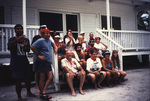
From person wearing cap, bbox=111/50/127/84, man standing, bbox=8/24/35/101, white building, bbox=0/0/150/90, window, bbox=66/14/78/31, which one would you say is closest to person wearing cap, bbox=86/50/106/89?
person wearing cap, bbox=111/50/127/84

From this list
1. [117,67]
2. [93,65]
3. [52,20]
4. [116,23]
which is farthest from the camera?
[116,23]

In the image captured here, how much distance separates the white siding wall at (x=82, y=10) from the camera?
7.05 metres

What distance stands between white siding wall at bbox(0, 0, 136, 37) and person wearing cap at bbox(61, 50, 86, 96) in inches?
167

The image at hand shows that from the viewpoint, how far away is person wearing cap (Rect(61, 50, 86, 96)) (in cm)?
385

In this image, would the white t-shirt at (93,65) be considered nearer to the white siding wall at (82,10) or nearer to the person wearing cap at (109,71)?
the person wearing cap at (109,71)

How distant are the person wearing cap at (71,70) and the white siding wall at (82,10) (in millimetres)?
4236

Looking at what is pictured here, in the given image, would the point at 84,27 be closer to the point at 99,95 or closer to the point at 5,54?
the point at 5,54

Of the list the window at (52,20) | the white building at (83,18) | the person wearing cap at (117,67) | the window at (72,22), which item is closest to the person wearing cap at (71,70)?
the person wearing cap at (117,67)

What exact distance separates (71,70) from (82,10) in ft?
18.5

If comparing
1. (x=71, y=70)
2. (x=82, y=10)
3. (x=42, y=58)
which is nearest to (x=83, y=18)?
(x=82, y=10)

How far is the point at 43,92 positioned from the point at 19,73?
745mm

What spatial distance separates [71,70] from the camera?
4.12 meters

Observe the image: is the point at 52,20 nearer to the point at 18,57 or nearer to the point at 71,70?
the point at 71,70

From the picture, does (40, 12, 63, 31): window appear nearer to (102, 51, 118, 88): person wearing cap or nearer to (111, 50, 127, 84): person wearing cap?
(111, 50, 127, 84): person wearing cap
